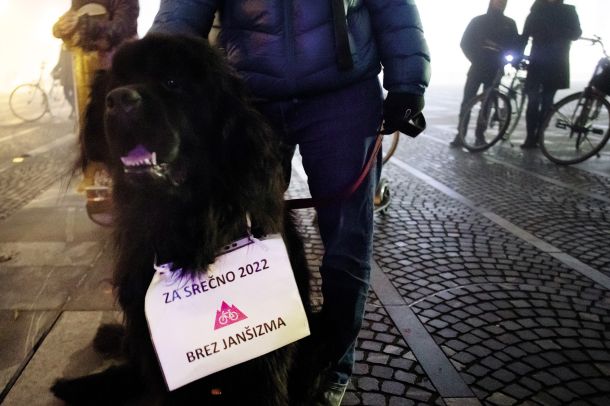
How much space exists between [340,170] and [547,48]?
268 inches

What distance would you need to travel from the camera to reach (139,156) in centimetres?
152

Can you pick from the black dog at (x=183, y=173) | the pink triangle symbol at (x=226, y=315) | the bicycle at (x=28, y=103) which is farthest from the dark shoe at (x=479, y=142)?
the bicycle at (x=28, y=103)

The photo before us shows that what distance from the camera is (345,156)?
1.94 m

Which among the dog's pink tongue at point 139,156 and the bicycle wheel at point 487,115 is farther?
the bicycle wheel at point 487,115

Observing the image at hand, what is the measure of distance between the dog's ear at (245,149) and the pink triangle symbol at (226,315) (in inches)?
12.7

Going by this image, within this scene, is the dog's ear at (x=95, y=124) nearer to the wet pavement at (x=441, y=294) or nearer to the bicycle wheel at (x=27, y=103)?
the wet pavement at (x=441, y=294)

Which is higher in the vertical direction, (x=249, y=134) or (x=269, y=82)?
(x=269, y=82)

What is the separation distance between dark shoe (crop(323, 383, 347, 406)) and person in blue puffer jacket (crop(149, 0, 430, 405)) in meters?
0.39

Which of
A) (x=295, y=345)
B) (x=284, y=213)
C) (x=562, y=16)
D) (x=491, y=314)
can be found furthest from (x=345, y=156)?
(x=562, y=16)

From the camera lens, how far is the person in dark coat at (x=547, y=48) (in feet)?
23.7

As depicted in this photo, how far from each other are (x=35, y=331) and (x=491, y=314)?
2659 millimetres

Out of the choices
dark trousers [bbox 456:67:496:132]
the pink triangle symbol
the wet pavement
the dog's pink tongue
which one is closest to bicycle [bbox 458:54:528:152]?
dark trousers [bbox 456:67:496:132]

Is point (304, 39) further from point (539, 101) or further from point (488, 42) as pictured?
point (539, 101)

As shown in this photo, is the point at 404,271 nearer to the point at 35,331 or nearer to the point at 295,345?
the point at 295,345
